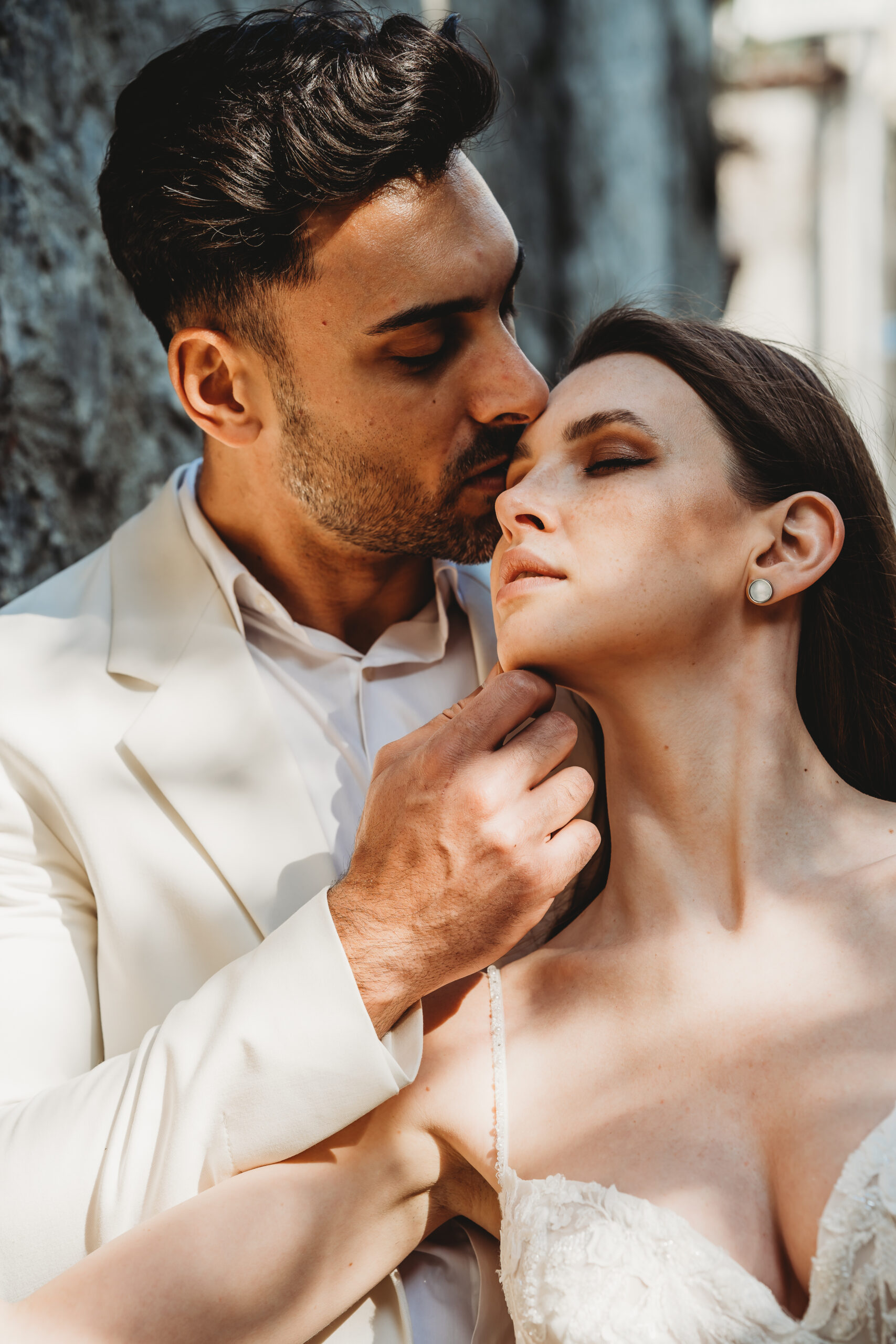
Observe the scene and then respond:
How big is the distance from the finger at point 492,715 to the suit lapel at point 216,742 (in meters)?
0.47

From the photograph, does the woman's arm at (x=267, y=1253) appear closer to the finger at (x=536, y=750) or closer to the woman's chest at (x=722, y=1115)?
the woman's chest at (x=722, y=1115)

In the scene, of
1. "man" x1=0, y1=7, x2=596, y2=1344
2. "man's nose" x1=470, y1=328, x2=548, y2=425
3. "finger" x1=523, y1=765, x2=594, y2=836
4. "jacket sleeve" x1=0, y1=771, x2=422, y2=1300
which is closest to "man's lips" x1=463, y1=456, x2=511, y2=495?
"man" x1=0, y1=7, x2=596, y2=1344

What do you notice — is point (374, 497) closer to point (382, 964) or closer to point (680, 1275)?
point (382, 964)

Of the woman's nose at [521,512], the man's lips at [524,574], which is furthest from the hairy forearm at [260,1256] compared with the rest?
the woman's nose at [521,512]

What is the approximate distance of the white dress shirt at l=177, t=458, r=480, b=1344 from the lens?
7.63 feet

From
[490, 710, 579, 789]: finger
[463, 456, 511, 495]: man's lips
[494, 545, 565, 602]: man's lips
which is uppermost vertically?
[494, 545, 565, 602]: man's lips

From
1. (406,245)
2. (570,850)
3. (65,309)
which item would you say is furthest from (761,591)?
(65,309)

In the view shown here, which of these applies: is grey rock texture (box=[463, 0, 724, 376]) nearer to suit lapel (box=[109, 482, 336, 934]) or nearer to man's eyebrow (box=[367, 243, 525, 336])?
man's eyebrow (box=[367, 243, 525, 336])

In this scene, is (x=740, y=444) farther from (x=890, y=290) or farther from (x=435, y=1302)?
(x=890, y=290)

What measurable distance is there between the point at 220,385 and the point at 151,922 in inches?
48.0

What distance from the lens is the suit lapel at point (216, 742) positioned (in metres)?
2.10

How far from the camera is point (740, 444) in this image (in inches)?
74.2

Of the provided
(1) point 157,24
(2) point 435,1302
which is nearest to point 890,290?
(1) point 157,24

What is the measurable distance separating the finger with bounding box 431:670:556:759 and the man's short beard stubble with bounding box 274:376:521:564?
26.7 inches
